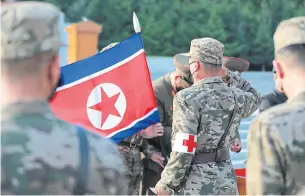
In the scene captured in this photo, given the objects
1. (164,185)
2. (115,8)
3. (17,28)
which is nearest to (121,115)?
(164,185)

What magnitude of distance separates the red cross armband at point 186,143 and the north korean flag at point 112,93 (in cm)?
74

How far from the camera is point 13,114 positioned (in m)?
1.57

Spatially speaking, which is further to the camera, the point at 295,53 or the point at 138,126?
the point at 138,126

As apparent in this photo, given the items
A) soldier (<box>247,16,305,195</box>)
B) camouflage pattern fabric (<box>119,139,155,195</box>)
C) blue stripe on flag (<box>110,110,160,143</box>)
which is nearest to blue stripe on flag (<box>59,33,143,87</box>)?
blue stripe on flag (<box>110,110,160,143</box>)

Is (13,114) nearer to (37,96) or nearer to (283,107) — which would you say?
(37,96)

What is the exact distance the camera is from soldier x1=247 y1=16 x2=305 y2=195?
1.86 m

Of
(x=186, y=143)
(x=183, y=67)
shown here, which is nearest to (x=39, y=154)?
(x=186, y=143)

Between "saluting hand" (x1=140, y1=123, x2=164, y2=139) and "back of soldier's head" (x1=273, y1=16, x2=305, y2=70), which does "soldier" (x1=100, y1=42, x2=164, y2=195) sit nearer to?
"saluting hand" (x1=140, y1=123, x2=164, y2=139)

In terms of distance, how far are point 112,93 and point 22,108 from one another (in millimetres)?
2674

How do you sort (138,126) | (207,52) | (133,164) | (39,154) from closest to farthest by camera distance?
(39,154) < (207,52) < (138,126) < (133,164)

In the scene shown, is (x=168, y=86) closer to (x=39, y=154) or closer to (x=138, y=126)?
(x=138, y=126)

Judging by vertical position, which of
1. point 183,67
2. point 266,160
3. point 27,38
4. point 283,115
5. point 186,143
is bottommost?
point 186,143

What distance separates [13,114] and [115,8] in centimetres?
2154

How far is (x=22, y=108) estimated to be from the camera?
1.56m
